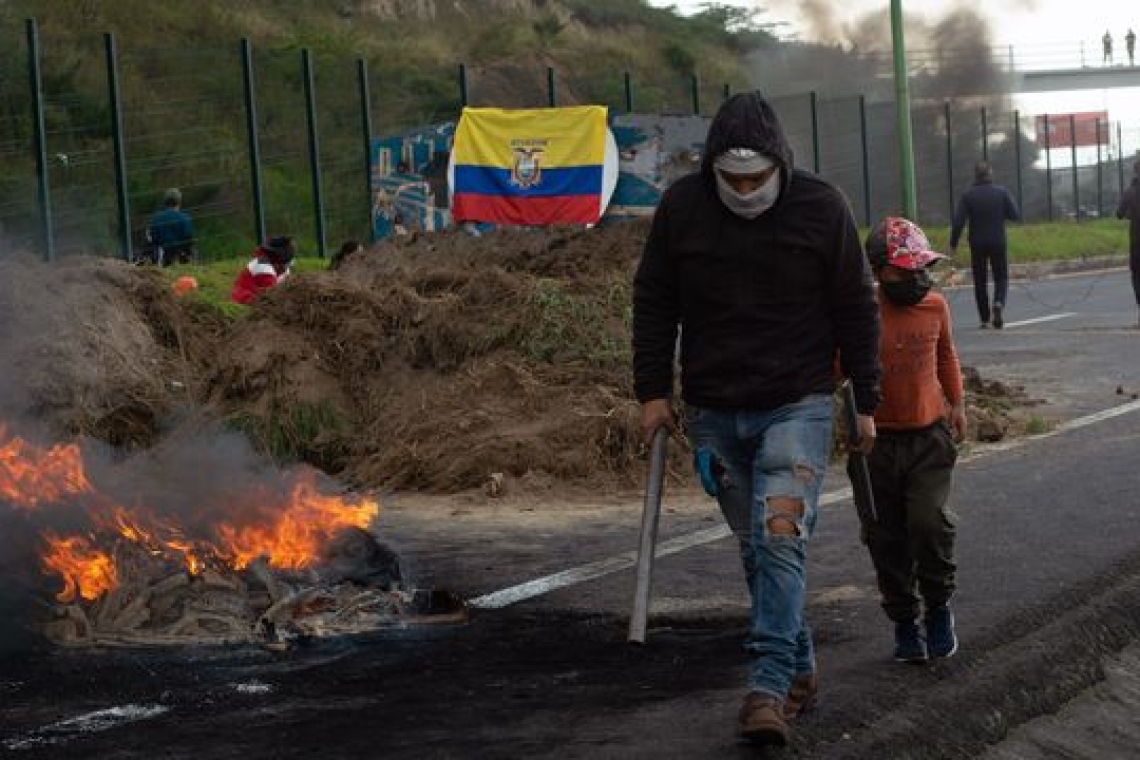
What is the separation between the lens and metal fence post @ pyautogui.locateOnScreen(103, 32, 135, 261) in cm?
2086

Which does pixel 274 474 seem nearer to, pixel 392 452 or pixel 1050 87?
pixel 392 452

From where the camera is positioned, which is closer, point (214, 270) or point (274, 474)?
point (274, 474)

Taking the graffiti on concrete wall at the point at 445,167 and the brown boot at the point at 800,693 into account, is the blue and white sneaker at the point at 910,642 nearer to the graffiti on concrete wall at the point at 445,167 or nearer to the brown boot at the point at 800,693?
the brown boot at the point at 800,693

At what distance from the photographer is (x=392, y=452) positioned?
11.4 metres

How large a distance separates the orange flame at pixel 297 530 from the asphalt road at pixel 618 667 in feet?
1.77

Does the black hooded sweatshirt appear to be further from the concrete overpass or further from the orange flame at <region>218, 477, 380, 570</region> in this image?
the concrete overpass

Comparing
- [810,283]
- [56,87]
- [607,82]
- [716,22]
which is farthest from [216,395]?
[716,22]

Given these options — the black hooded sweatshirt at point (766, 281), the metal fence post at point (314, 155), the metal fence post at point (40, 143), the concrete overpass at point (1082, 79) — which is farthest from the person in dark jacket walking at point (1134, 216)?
the concrete overpass at point (1082, 79)

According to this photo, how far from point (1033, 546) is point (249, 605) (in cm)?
342

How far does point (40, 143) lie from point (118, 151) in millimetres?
1356

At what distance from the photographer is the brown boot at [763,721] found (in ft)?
17.4

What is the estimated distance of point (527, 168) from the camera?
21969mm

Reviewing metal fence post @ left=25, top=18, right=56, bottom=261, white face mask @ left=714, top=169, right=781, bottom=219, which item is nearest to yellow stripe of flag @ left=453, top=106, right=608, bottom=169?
metal fence post @ left=25, top=18, right=56, bottom=261

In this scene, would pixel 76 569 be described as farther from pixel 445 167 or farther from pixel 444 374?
pixel 445 167
